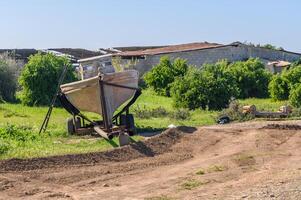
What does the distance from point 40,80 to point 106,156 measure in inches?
638

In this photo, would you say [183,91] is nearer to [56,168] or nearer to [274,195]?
[56,168]

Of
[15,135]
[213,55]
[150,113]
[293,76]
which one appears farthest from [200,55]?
[15,135]

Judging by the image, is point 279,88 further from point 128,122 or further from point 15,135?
point 15,135

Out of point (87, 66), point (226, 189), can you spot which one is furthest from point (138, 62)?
point (226, 189)

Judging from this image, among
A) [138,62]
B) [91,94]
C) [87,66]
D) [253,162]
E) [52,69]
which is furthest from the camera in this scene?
[138,62]

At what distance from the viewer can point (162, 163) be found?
41.5 feet

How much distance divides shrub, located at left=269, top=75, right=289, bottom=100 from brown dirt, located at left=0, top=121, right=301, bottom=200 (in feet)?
46.2

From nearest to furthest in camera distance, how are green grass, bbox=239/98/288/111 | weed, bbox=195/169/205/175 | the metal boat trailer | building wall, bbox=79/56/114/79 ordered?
weed, bbox=195/169/205/175, the metal boat trailer, building wall, bbox=79/56/114/79, green grass, bbox=239/98/288/111

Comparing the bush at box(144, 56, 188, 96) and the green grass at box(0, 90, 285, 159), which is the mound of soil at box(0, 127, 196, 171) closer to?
the green grass at box(0, 90, 285, 159)

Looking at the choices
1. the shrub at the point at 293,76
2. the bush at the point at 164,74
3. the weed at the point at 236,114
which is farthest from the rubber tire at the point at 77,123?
the bush at the point at 164,74

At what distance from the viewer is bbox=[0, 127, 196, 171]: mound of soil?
1182cm

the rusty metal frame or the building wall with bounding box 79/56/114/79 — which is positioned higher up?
the building wall with bounding box 79/56/114/79

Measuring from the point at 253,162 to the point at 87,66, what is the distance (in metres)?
7.61

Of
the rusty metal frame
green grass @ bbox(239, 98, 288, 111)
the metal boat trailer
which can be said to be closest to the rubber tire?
the metal boat trailer
